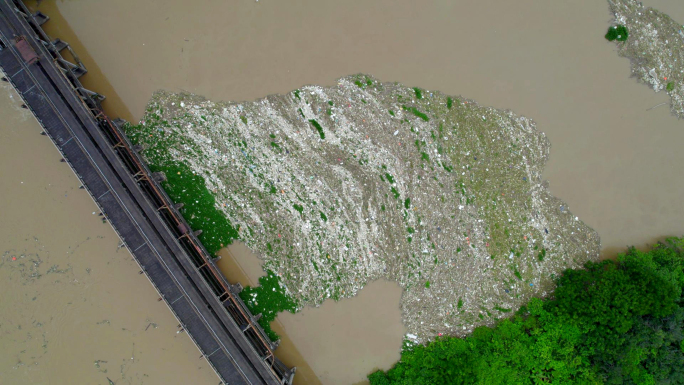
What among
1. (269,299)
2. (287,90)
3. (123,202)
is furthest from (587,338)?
(123,202)

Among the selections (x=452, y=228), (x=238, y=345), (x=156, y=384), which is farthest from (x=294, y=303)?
(x=452, y=228)

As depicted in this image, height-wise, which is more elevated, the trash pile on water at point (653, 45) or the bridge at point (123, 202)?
the bridge at point (123, 202)

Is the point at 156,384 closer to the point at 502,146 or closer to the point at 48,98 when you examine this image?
the point at 48,98

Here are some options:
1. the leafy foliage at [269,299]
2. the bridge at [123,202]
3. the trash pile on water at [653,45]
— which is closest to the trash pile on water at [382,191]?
the leafy foliage at [269,299]

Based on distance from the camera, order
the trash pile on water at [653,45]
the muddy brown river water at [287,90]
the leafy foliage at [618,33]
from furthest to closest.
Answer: the trash pile on water at [653,45] → the leafy foliage at [618,33] → the muddy brown river water at [287,90]

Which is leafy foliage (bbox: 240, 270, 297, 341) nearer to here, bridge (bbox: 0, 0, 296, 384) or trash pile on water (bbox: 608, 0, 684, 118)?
bridge (bbox: 0, 0, 296, 384)

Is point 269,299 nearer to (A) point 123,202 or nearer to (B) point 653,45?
(A) point 123,202

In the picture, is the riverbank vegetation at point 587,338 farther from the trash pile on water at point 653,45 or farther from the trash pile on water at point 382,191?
the trash pile on water at point 653,45
